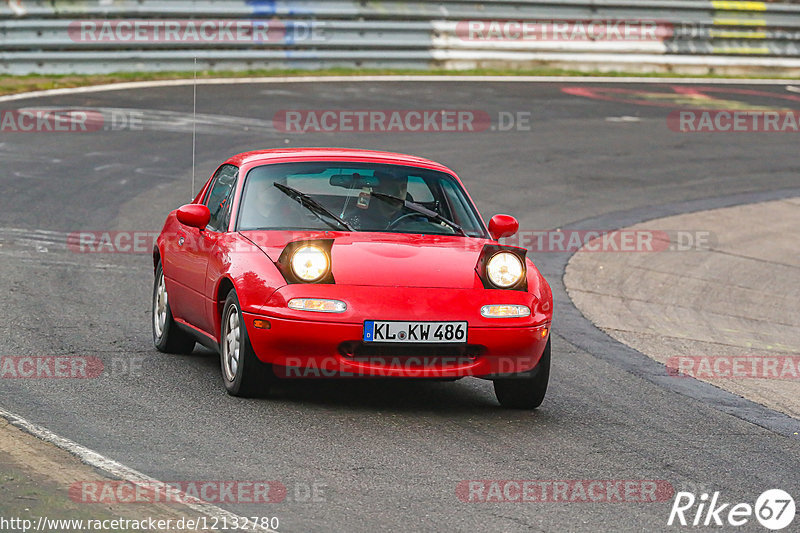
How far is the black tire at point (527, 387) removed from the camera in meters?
6.99

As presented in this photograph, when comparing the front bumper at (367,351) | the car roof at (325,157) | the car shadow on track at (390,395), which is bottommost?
the car shadow on track at (390,395)

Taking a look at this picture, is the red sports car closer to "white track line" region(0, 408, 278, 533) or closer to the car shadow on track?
the car shadow on track

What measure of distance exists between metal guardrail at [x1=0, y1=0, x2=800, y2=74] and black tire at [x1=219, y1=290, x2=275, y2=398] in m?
15.9

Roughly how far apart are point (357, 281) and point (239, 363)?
772mm

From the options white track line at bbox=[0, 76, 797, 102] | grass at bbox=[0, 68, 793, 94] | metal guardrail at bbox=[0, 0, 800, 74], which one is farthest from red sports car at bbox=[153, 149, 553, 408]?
metal guardrail at bbox=[0, 0, 800, 74]

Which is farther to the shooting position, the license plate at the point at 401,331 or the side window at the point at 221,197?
the side window at the point at 221,197

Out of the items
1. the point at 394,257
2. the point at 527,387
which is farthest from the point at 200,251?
the point at 527,387

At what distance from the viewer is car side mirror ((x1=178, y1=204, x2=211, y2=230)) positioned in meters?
7.74

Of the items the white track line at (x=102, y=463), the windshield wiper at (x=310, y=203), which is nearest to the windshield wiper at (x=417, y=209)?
the windshield wiper at (x=310, y=203)

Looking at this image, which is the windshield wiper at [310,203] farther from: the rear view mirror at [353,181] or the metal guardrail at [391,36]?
the metal guardrail at [391,36]

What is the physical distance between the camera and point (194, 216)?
775cm

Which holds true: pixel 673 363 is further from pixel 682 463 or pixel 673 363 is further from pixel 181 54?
pixel 181 54

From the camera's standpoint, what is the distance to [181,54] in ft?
79.7

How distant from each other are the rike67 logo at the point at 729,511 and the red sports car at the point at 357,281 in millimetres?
1584
